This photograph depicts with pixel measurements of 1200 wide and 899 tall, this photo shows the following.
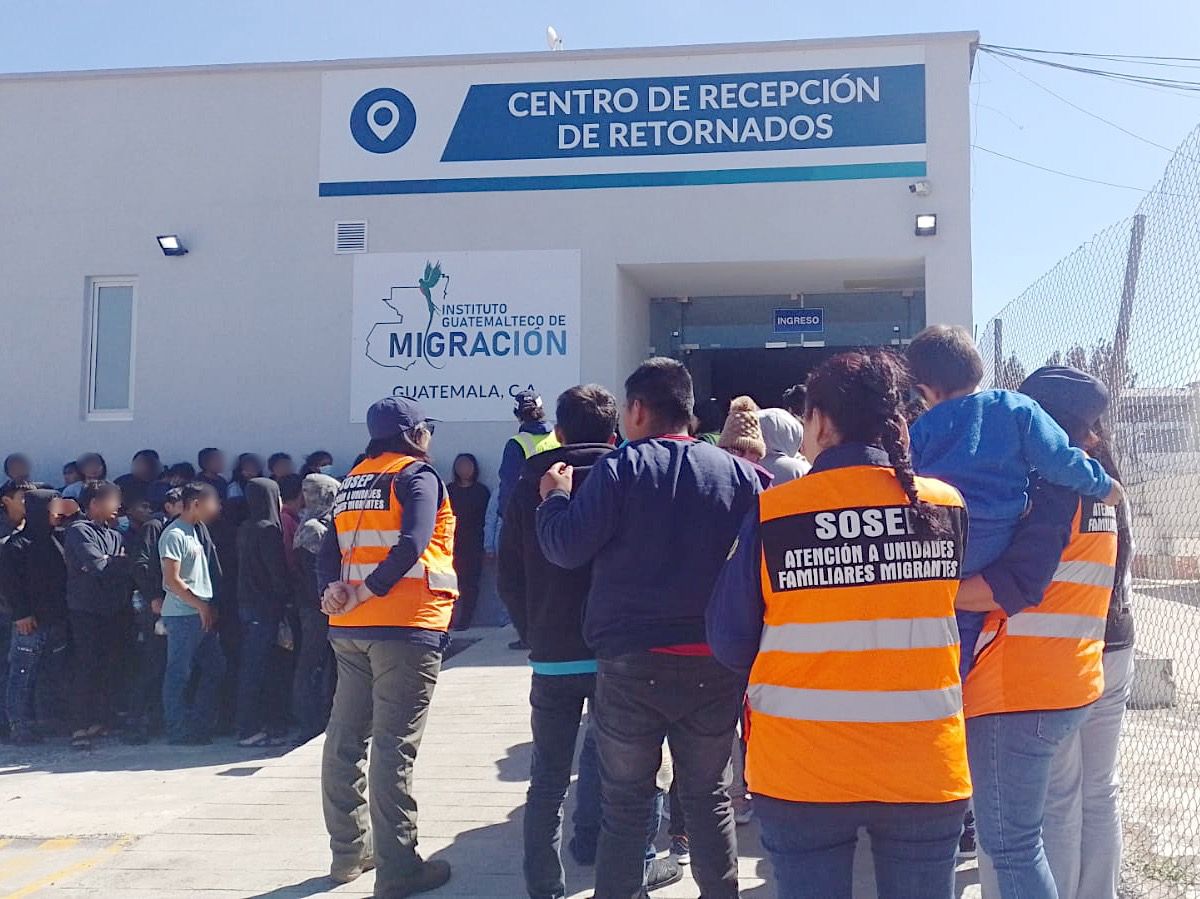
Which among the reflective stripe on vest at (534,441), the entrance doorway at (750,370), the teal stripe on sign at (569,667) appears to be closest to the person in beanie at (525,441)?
the reflective stripe on vest at (534,441)

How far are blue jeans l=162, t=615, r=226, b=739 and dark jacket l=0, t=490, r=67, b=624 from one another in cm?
93

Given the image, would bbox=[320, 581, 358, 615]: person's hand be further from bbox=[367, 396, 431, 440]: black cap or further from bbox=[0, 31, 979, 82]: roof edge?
bbox=[0, 31, 979, 82]: roof edge

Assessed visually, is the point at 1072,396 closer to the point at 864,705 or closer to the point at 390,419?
the point at 864,705

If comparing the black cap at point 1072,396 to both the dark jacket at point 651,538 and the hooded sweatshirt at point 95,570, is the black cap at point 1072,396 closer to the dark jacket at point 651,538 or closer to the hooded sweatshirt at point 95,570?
the dark jacket at point 651,538

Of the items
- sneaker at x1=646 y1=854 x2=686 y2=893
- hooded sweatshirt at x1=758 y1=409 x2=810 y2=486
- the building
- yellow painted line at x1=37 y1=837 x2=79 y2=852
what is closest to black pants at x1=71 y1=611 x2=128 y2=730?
yellow painted line at x1=37 y1=837 x2=79 y2=852

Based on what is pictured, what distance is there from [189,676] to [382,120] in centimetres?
581

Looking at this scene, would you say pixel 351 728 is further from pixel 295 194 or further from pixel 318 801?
pixel 295 194

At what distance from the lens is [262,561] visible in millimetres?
7750

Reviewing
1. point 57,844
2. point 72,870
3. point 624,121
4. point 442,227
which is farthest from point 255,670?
point 624,121

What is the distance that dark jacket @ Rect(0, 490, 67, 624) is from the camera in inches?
312

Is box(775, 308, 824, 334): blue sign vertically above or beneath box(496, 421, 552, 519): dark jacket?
above

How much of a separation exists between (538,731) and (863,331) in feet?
27.2

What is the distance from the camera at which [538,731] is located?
3707 millimetres

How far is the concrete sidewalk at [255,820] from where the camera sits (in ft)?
14.0
